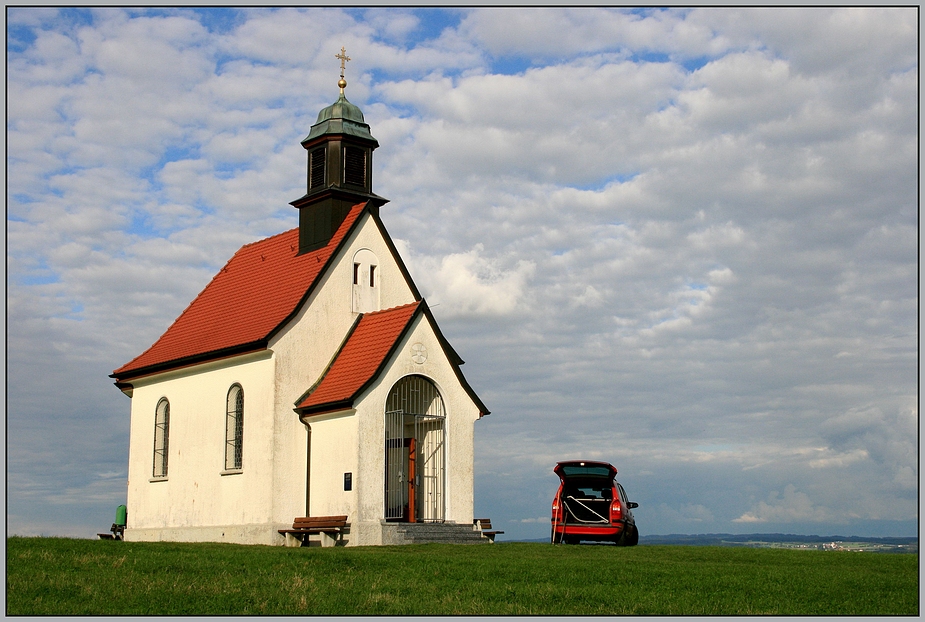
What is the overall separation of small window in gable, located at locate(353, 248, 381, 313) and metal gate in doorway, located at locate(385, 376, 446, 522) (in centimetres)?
310

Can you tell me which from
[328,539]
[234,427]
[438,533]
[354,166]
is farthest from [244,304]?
[438,533]

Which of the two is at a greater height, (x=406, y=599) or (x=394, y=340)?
(x=394, y=340)

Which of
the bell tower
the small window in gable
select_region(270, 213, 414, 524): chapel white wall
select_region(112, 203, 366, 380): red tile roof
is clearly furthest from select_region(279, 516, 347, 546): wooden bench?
the bell tower

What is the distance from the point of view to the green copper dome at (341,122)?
3008cm

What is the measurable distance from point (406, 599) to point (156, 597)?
353 centimetres

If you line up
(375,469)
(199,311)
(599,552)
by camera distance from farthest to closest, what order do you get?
(199,311)
(375,469)
(599,552)

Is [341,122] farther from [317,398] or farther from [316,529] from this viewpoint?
[316,529]

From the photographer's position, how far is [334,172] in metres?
30.1

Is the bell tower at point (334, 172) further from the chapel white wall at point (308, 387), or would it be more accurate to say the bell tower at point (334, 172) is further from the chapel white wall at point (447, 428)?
the chapel white wall at point (447, 428)

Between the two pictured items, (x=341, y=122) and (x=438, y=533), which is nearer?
(x=438, y=533)

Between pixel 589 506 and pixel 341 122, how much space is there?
13.5m

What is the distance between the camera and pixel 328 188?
97.2 ft

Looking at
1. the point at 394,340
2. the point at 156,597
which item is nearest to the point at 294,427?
the point at 394,340

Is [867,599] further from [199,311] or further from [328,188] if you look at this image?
[199,311]
